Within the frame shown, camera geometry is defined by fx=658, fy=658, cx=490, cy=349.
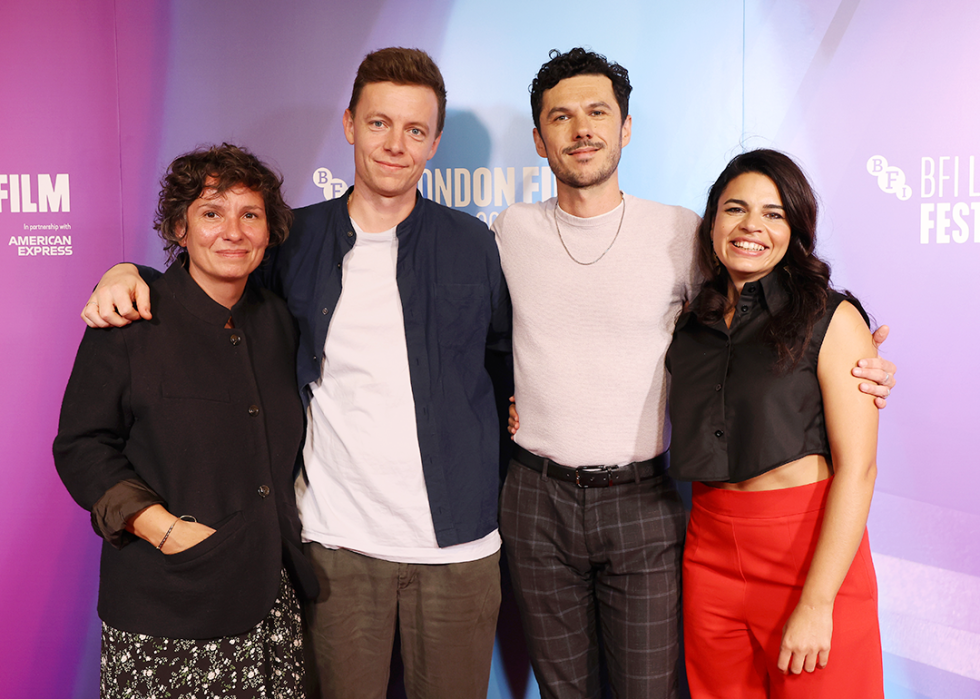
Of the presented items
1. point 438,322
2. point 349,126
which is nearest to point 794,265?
point 438,322

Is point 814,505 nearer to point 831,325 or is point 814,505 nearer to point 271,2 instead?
point 831,325

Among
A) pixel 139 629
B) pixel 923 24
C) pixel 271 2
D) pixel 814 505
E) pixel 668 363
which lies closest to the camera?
pixel 139 629

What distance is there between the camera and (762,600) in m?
1.61

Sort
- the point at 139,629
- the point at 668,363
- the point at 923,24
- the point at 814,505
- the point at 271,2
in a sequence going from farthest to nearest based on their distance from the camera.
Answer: the point at 271,2, the point at 923,24, the point at 668,363, the point at 814,505, the point at 139,629

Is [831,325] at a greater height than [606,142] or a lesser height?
lesser

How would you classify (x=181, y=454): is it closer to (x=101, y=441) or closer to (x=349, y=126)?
(x=101, y=441)

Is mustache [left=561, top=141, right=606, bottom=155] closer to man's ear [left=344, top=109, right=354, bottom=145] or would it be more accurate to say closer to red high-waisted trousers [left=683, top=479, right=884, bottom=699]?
man's ear [left=344, top=109, right=354, bottom=145]

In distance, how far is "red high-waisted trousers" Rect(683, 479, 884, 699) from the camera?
154 cm

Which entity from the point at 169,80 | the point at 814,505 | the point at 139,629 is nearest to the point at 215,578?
the point at 139,629

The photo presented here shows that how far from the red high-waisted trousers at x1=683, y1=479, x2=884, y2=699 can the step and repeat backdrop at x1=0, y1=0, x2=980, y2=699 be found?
3.07 ft

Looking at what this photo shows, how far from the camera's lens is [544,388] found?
1.89m

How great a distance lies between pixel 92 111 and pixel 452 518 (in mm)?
2003

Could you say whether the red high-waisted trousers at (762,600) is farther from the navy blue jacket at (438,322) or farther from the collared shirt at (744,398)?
the navy blue jacket at (438,322)

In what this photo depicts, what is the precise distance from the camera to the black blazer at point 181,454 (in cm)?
147
